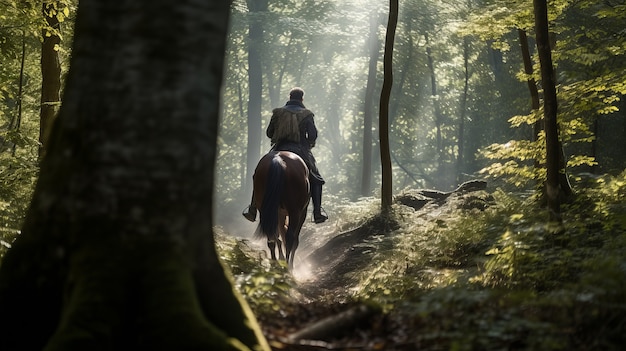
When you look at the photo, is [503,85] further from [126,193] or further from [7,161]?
[126,193]

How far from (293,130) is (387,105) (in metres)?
3.52

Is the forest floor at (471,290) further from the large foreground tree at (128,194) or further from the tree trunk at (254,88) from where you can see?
the tree trunk at (254,88)

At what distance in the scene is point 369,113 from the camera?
30047 mm

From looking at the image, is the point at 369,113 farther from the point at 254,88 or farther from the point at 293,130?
the point at 293,130

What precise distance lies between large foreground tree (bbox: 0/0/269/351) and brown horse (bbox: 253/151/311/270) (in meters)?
7.13

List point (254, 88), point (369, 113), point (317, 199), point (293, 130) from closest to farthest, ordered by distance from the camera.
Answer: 1. point (293, 130)
2. point (317, 199)
3. point (369, 113)
4. point (254, 88)

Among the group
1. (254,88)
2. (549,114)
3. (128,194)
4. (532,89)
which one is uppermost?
(254,88)

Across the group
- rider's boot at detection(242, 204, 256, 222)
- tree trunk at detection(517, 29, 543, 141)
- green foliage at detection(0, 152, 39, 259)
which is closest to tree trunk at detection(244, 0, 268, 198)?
rider's boot at detection(242, 204, 256, 222)

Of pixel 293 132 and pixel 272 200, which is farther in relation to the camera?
pixel 293 132

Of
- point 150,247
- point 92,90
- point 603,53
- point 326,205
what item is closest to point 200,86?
point 92,90

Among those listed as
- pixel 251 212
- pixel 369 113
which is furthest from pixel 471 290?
pixel 369 113

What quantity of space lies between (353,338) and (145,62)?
7.58ft

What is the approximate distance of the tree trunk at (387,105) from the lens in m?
14.4

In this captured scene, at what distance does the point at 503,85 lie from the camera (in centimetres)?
3033
